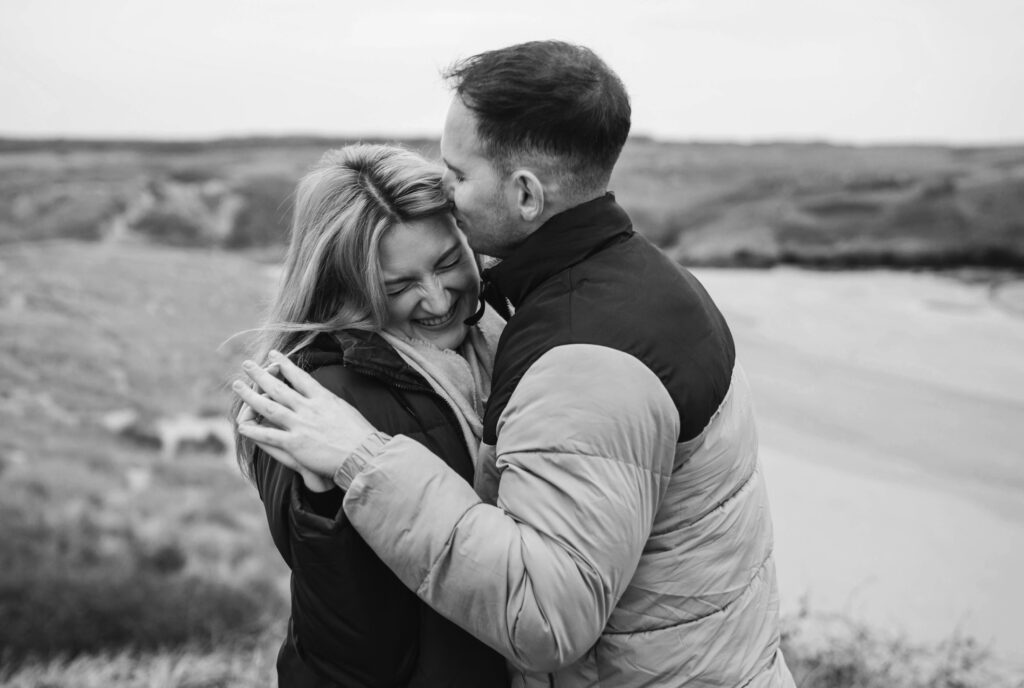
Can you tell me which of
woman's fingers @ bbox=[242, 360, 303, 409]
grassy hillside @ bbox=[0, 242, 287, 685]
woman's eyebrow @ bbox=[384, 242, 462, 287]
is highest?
woman's eyebrow @ bbox=[384, 242, 462, 287]

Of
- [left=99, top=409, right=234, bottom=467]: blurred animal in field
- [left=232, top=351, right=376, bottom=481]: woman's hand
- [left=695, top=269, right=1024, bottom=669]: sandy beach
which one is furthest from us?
[left=99, top=409, right=234, bottom=467]: blurred animal in field

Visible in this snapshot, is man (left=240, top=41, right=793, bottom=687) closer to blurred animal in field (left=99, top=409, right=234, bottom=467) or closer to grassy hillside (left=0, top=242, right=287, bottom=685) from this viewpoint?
grassy hillside (left=0, top=242, right=287, bottom=685)

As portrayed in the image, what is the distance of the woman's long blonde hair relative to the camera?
1715 millimetres

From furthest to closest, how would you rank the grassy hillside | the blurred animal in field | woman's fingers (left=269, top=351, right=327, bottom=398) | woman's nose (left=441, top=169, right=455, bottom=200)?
the blurred animal in field
the grassy hillside
woman's nose (left=441, top=169, right=455, bottom=200)
woman's fingers (left=269, top=351, right=327, bottom=398)

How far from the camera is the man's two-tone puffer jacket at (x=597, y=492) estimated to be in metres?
1.27

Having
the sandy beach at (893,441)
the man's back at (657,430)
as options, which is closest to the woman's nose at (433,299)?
the man's back at (657,430)

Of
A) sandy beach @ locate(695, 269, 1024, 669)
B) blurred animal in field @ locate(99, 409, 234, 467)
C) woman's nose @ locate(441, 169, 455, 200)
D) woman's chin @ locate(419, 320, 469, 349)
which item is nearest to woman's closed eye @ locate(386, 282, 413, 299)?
woman's chin @ locate(419, 320, 469, 349)

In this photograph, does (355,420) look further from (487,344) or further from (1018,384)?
(1018,384)

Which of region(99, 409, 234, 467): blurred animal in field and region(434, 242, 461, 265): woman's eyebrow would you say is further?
region(99, 409, 234, 467): blurred animal in field

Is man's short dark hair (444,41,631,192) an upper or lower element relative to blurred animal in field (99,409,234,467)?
upper

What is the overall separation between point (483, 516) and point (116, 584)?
3697 millimetres

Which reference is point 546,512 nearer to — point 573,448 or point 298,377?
point 573,448

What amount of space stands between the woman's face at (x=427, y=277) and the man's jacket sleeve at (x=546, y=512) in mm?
472

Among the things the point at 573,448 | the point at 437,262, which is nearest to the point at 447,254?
the point at 437,262
